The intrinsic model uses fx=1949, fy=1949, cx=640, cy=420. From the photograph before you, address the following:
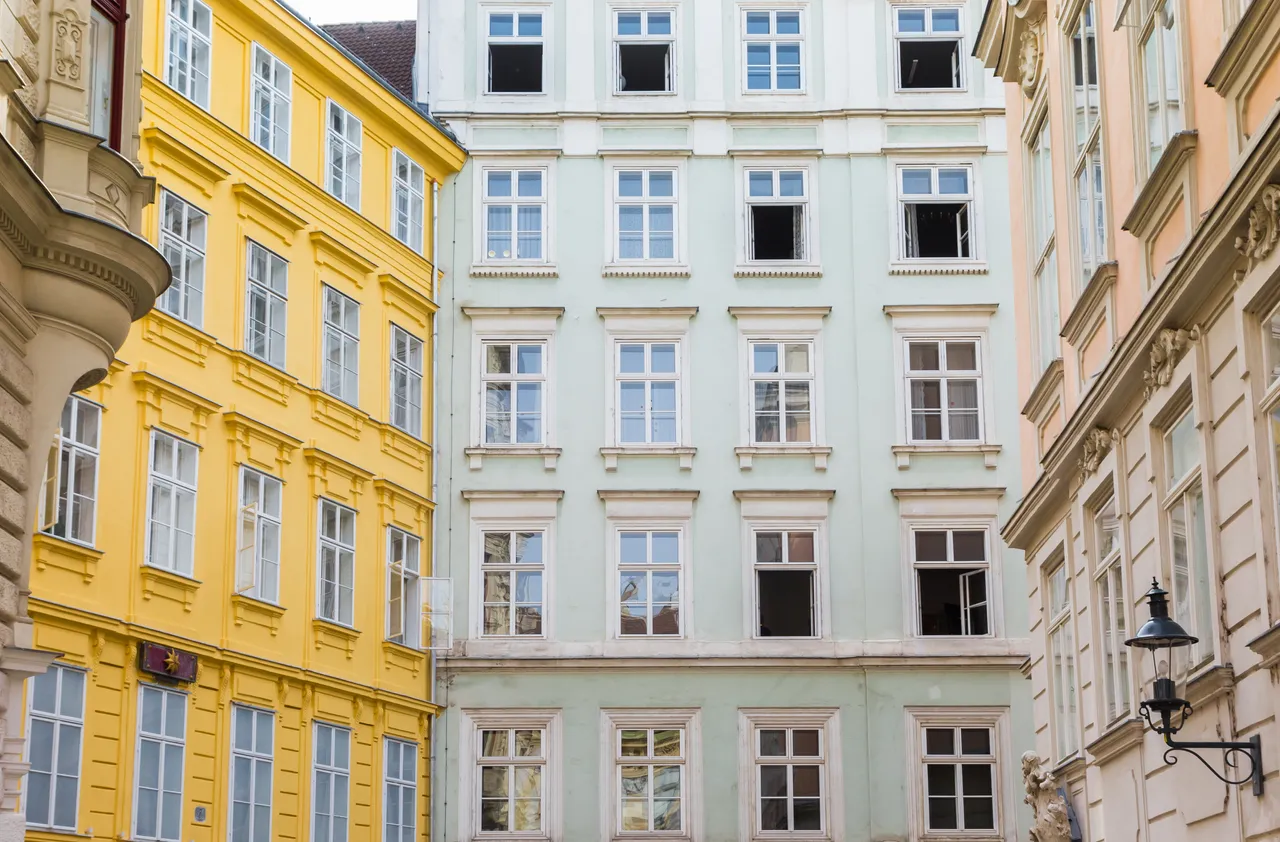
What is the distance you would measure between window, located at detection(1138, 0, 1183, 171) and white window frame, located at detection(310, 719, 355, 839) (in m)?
13.7

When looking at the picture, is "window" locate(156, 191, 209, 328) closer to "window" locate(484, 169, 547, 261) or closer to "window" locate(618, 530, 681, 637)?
"window" locate(484, 169, 547, 261)

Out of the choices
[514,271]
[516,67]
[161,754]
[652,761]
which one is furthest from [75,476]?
[516,67]

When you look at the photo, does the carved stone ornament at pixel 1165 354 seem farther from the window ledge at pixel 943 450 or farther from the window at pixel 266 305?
the window ledge at pixel 943 450

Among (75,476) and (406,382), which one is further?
(406,382)

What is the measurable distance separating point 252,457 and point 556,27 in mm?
9480

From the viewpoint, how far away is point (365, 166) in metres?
25.3

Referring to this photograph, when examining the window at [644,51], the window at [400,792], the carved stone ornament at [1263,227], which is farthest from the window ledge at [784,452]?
the carved stone ornament at [1263,227]

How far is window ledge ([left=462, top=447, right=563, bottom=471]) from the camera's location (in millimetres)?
26453

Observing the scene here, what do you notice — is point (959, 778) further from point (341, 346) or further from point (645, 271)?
point (341, 346)

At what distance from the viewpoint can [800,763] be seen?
25609 millimetres

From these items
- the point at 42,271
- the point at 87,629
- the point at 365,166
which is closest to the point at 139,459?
the point at 87,629

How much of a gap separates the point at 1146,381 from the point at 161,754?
11581 millimetres

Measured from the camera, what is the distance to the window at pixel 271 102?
74.8 feet

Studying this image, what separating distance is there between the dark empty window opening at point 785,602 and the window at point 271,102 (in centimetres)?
855
